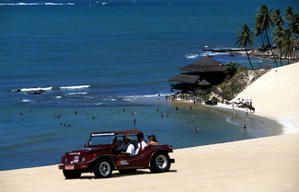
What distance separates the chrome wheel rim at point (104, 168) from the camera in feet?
78.2

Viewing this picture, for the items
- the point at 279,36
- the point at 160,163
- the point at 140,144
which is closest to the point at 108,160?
the point at 140,144

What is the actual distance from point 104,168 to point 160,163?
2.06 m

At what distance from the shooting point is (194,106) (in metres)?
73.3

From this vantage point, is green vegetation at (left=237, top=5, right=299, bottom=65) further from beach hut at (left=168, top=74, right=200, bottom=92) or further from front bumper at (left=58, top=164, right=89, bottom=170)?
front bumper at (left=58, top=164, right=89, bottom=170)

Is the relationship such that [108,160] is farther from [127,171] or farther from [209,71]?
[209,71]

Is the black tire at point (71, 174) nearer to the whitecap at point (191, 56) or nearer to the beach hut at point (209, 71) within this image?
the beach hut at point (209, 71)

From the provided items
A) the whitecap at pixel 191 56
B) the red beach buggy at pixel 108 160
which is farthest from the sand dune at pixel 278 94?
the whitecap at pixel 191 56

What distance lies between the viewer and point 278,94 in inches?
2810

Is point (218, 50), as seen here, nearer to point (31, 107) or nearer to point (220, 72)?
point (220, 72)

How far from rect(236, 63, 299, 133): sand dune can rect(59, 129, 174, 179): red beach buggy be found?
123 feet

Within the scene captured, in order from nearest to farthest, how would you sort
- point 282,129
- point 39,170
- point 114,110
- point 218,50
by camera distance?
1. point 39,170
2. point 282,129
3. point 114,110
4. point 218,50

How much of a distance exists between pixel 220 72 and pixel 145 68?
30.0 m

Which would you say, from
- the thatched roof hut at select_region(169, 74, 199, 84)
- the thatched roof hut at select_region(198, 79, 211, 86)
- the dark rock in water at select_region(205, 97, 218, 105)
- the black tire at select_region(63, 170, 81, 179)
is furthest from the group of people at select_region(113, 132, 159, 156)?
the thatched roof hut at select_region(169, 74, 199, 84)

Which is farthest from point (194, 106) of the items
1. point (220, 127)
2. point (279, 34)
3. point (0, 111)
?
point (279, 34)
